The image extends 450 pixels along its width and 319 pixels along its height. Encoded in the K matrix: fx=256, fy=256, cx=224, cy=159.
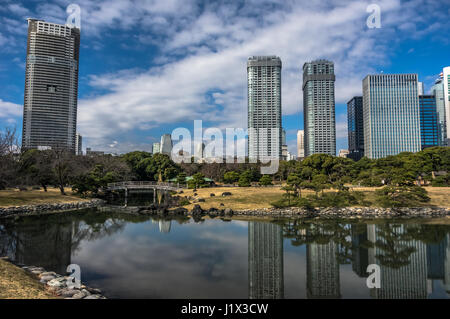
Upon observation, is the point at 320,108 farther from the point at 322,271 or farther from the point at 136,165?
the point at 322,271

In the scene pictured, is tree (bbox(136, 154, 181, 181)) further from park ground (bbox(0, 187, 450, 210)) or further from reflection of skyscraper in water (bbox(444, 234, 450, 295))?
reflection of skyscraper in water (bbox(444, 234, 450, 295))

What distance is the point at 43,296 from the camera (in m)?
6.84

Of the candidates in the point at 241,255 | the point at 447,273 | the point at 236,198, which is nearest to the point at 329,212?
the point at 236,198

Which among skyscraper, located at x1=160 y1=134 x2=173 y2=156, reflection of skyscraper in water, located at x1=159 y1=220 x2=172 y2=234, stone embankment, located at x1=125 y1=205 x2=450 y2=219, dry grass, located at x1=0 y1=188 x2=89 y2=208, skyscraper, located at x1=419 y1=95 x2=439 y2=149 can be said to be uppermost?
skyscraper, located at x1=419 y1=95 x2=439 y2=149

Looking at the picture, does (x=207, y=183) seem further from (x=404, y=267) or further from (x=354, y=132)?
(x=354, y=132)

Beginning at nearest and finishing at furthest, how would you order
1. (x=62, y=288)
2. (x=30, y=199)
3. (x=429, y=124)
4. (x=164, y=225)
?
1. (x=62, y=288)
2. (x=164, y=225)
3. (x=30, y=199)
4. (x=429, y=124)

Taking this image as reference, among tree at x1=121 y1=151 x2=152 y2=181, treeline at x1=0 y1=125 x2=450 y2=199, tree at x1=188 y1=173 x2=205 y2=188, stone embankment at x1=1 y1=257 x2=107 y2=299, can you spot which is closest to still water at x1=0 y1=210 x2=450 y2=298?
stone embankment at x1=1 y1=257 x2=107 y2=299

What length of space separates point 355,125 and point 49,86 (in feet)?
438

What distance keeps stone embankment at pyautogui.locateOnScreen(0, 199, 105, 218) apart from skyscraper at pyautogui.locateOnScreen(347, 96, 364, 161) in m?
122

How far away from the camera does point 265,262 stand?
38.7 ft

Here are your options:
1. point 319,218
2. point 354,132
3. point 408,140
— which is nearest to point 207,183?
point 319,218

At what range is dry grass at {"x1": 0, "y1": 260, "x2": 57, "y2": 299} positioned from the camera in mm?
6613

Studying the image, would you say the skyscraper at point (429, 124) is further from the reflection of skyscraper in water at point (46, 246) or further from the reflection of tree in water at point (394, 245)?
the reflection of skyscraper in water at point (46, 246)

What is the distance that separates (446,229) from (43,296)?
75.5 feet
